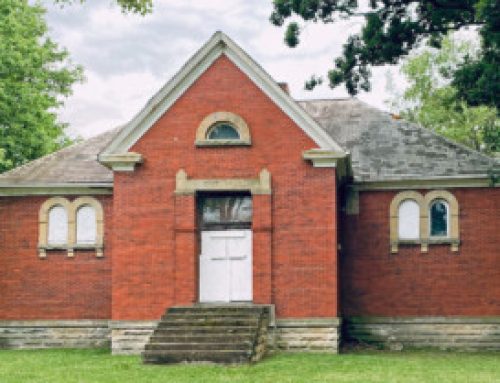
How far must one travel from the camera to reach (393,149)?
25.5 meters

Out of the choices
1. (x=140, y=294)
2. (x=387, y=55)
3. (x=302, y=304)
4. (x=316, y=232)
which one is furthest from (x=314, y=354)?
(x=387, y=55)

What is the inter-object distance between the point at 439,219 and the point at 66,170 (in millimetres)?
10127

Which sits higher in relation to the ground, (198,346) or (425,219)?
(425,219)

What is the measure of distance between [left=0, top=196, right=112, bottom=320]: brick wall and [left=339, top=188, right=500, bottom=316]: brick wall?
6.44m

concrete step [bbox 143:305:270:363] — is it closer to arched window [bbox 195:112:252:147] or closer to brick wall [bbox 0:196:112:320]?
arched window [bbox 195:112:252:147]

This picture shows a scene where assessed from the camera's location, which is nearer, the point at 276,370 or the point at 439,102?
the point at 276,370

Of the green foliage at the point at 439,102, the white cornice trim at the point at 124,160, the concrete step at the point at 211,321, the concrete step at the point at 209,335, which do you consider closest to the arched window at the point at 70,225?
the white cornice trim at the point at 124,160

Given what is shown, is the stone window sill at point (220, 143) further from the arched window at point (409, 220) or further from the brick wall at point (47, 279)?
the arched window at point (409, 220)

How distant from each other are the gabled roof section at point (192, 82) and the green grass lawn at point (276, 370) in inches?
199

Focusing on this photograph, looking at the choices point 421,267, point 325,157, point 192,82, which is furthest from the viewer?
point 421,267

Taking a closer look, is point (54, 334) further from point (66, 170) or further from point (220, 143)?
point (220, 143)

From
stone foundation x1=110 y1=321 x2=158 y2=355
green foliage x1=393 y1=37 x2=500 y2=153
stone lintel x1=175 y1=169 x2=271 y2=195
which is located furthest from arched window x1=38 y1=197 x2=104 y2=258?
green foliage x1=393 y1=37 x2=500 y2=153

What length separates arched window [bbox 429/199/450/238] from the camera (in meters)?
24.2

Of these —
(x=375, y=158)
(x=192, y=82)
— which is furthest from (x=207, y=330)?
(x=375, y=158)
